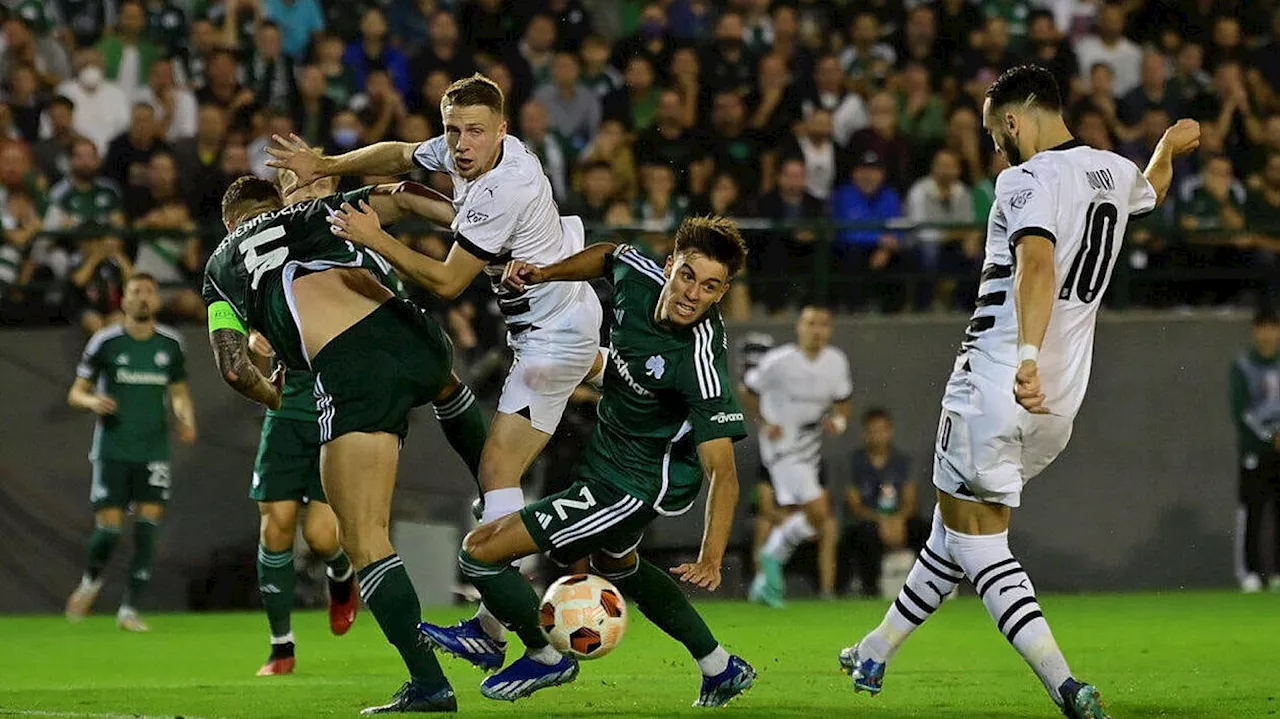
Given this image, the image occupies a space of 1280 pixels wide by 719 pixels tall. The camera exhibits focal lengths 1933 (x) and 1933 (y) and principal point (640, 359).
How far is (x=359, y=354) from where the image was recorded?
748 cm

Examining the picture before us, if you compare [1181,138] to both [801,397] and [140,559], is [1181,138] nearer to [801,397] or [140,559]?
[801,397]

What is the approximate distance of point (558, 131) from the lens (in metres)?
15.8

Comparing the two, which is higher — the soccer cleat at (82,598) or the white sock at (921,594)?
the white sock at (921,594)

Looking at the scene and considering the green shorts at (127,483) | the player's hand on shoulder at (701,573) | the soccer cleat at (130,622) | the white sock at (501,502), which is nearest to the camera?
the player's hand on shoulder at (701,573)

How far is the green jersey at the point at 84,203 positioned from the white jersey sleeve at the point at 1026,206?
922 centimetres

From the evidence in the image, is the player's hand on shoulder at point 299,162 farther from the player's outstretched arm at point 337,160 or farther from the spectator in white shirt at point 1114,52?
the spectator in white shirt at point 1114,52

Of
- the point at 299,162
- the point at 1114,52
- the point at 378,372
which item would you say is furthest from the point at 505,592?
the point at 1114,52

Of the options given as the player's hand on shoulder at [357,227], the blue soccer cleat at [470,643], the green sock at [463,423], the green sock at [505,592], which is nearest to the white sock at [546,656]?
the green sock at [505,592]

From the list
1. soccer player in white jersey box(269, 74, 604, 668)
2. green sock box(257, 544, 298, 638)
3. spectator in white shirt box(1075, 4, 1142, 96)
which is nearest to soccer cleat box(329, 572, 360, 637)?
green sock box(257, 544, 298, 638)

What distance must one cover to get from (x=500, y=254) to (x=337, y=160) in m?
0.96

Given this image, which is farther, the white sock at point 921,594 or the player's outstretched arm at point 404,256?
the white sock at point 921,594

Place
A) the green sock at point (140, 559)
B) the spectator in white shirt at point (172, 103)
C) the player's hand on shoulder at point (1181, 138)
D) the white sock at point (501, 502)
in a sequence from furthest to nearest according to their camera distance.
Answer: the spectator in white shirt at point (172, 103) < the green sock at point (140, 559) < the white sock at point (501, 502) < the player's hand on shoulder at point (1181, 138)

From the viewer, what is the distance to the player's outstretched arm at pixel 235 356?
8.33m

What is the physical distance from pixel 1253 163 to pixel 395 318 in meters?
11.0
